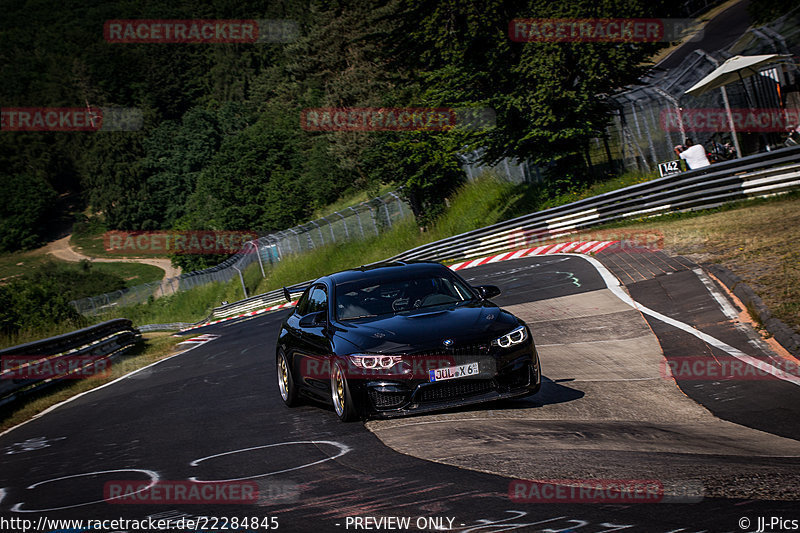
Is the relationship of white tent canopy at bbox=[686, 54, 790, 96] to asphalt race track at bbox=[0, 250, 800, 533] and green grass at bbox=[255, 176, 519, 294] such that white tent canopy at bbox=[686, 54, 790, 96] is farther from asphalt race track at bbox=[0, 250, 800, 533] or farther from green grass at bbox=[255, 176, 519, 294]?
green grass at bbox=[255, 176, 519, 294]

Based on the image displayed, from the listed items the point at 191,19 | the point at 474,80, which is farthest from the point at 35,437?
the point at 191,19

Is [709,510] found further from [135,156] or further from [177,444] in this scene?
[135,156]

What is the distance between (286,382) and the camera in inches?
376

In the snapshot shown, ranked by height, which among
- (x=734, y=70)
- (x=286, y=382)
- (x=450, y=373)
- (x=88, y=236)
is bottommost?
(x=286, y=382)

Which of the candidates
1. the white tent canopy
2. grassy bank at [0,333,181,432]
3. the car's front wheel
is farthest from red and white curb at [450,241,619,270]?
the car's front wheel

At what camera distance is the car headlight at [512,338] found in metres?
7.35

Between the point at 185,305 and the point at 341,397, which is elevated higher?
the point at 341,397

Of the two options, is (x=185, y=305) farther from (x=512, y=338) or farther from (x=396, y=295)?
(x=512, y=338)

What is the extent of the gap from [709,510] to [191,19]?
Answer: 144 m

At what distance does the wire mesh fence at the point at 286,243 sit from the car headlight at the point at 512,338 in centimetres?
3595

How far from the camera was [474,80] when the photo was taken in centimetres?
2897

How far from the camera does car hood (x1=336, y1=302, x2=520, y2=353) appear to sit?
23.7 ft

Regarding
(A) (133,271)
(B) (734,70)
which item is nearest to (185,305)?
(A) (133,271)

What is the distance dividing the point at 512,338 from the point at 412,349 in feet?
3.19
